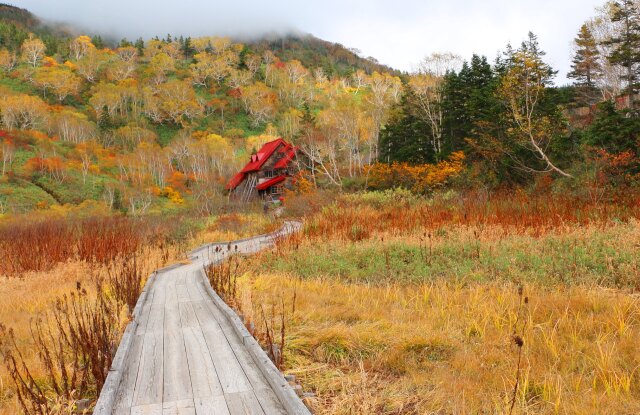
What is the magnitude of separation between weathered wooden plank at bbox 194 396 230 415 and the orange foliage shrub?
24.1 metres

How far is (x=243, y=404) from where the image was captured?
3.60 meters

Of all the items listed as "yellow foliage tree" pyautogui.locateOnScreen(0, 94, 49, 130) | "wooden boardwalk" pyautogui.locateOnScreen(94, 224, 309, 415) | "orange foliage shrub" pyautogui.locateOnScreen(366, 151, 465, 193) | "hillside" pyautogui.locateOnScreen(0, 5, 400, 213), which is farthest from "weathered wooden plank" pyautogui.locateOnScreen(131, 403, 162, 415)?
"yellow foliage tree" pyautogui.locateOnScreen(0, 94, 49, 130)

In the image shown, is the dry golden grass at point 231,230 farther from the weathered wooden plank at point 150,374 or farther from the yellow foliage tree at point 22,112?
the yellow foliage tree at point 22,112

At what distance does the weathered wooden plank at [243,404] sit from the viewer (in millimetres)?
3469

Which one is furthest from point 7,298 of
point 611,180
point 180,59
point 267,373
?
point 180,59

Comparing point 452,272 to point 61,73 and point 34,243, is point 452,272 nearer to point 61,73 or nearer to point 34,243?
point 34,243

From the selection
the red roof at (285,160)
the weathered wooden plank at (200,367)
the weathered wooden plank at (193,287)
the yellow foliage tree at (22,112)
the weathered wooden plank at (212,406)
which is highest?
Answer: the yellow foliage tree at (22,112)

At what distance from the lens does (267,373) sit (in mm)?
4055

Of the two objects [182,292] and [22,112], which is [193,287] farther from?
[22,112]

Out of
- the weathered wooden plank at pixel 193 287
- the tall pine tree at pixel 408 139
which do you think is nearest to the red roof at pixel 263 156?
the tall pine tree at pixel 408 139

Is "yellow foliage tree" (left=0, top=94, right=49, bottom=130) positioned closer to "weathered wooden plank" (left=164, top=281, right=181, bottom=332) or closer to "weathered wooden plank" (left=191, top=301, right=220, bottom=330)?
"weathered wooden plank" (left=164, top=281, right=181, bottom=332)

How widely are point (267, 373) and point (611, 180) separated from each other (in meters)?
18.1

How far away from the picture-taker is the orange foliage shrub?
2616cm

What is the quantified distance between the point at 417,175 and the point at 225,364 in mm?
24732
